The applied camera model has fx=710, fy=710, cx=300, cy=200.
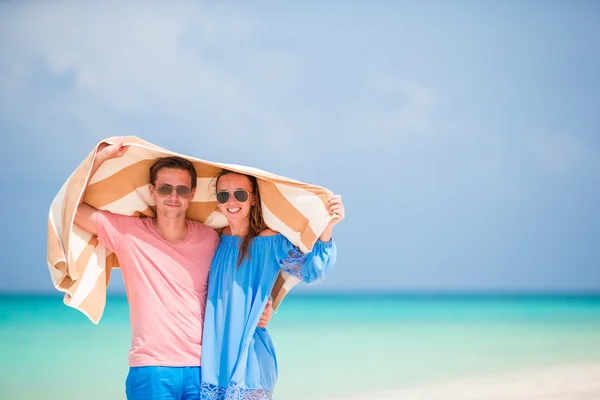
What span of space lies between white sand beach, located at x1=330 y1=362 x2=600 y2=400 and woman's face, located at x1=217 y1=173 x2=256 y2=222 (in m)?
3.63

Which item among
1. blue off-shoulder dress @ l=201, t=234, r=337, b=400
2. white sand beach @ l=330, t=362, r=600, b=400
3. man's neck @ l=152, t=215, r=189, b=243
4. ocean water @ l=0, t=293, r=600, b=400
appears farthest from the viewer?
ocean water @ l=0, t=293, r=600, b=400

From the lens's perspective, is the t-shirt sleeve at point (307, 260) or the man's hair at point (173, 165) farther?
the man's hair at point (173, 165)

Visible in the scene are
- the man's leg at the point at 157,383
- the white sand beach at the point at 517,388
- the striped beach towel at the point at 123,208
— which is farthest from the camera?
the white sand beach at the point at 517,388

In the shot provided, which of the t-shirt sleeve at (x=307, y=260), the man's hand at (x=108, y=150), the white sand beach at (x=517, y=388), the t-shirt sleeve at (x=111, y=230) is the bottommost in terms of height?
the white sand beach at (x=517, y=388)

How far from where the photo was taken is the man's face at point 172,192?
3.20m

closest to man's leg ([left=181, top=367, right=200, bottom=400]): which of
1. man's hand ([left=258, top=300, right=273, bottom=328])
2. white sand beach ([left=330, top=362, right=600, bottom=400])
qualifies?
man's hand ([left=258, top=300, right=273, bottom=328])

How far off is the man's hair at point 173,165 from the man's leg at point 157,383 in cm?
86

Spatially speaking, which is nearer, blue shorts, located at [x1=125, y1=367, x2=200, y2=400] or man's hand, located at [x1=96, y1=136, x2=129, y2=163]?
blue shorts, located at [x1=125, y1=367, x2=200, y2=400]

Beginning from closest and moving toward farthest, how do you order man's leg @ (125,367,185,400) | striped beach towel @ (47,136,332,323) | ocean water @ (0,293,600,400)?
1. man's leg @ (125,367,185,400)
2. striped beach towel @ (47,136,332,323)
3. ocean water @ (0,293,600,400)

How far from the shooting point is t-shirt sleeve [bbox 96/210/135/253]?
10.3 feet

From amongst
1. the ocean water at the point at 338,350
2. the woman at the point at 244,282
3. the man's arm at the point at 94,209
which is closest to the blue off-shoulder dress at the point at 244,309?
the woman at the point at 244,282

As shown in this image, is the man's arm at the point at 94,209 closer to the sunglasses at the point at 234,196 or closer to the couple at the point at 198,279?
the couple at the point at 198,279

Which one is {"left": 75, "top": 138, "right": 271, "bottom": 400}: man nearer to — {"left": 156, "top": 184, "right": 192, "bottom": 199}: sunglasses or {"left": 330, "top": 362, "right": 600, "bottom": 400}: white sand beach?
{"left": 156, "top": 184, "right": 192, "bottom": 199}: sunglasses

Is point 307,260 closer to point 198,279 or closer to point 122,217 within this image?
point 198,279
